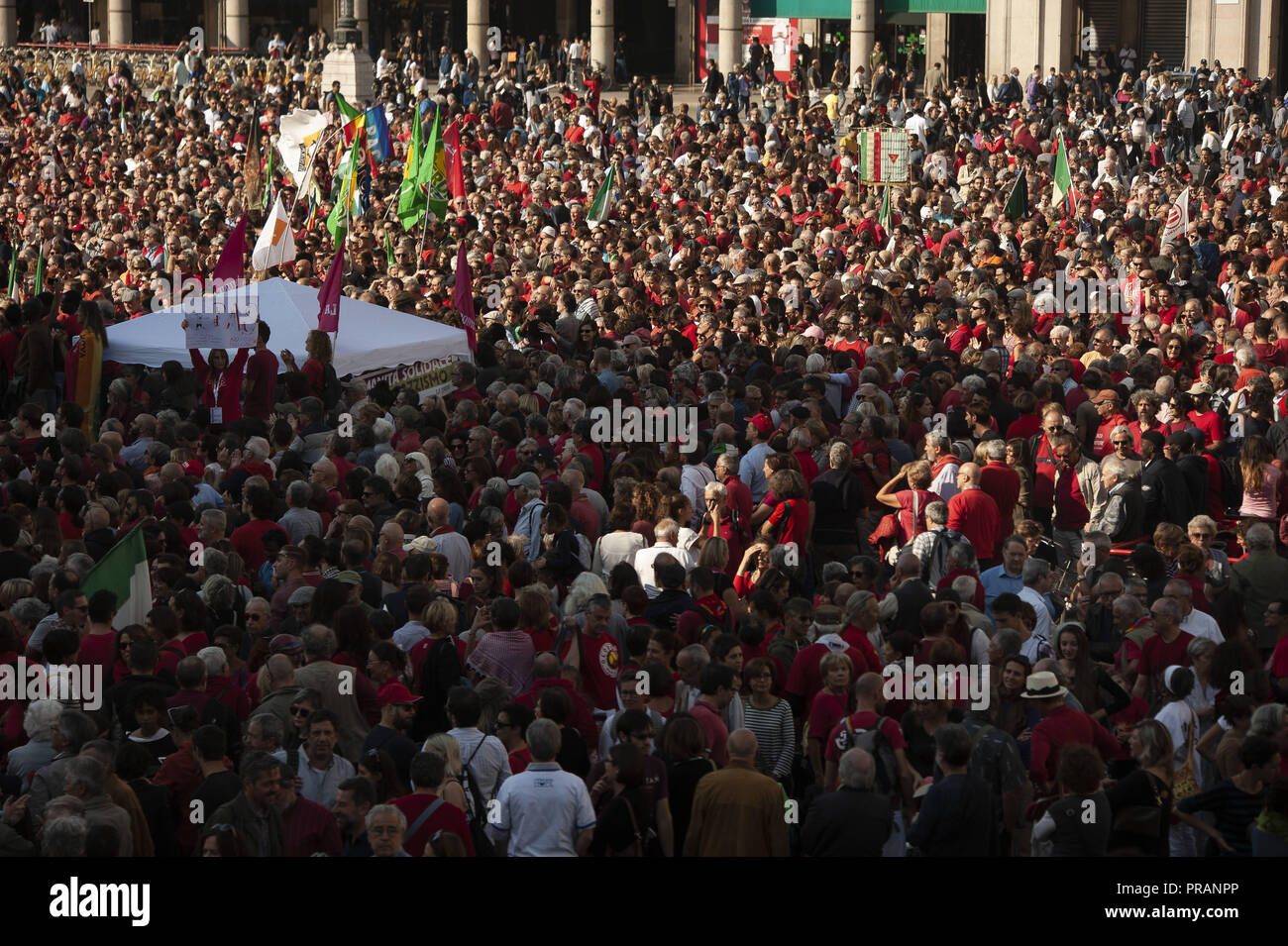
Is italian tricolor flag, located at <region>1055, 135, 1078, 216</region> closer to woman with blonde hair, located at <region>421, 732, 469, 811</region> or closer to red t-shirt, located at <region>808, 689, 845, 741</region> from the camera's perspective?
red t-shirt, located at <region>808, 689, 845, 741</region>

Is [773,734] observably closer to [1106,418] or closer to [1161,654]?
[1161,654]

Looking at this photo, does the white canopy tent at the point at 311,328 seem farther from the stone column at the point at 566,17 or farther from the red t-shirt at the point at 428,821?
the stone column at the point at 566,17

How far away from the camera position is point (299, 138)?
25.2m

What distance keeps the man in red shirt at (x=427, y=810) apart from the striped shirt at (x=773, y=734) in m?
1.78

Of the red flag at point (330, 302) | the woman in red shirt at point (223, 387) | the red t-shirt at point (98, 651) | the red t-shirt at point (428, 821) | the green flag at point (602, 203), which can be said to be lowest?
the red t-shirt at point (428, 821)

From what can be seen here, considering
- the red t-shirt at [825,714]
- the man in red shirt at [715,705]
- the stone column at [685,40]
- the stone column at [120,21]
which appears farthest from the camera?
the stone column at [120,21]

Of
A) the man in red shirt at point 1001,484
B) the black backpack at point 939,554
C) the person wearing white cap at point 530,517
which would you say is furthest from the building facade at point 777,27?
the person wearing white cap at point 530,517

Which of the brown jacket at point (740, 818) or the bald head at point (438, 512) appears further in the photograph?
the bald head at point (438, 512)

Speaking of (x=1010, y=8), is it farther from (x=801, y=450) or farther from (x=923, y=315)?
(x=801, y=450)

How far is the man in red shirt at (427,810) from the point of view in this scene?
304 inches

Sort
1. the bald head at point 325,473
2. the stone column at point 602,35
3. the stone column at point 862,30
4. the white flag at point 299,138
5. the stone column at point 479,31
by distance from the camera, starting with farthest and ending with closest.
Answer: the stone column at point 479,31 → the stone column at point 602,35 → the stone column at point 862,30 → the white flag at point 299,138 → the bald head at point 325,473

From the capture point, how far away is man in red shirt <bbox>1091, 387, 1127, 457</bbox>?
46.3 ft

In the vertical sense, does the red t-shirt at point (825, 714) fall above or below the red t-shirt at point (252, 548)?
below
